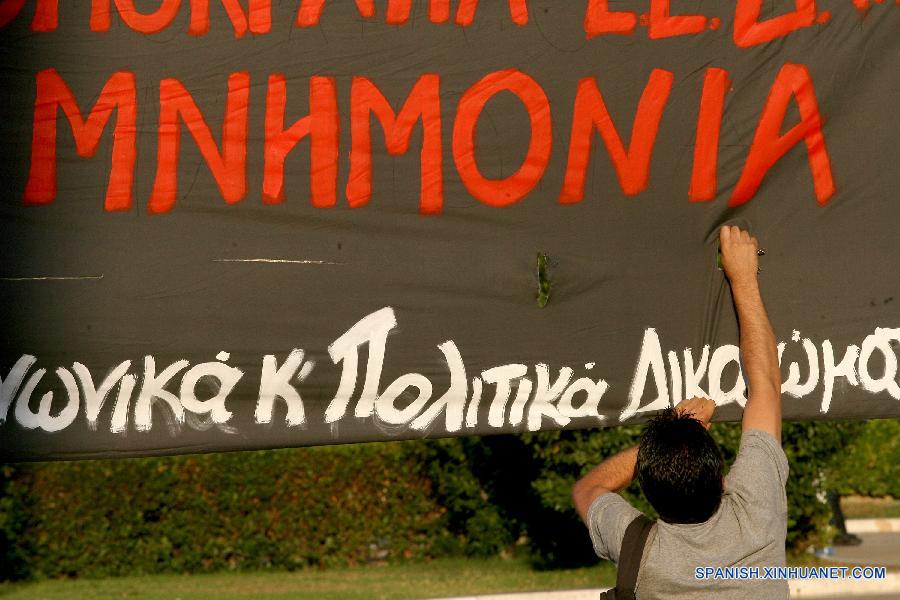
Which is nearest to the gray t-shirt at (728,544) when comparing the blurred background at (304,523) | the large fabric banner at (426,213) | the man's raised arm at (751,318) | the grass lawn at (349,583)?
the man's raised arm at (751,318)

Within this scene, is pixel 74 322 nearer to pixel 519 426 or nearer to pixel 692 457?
pixel 519 426

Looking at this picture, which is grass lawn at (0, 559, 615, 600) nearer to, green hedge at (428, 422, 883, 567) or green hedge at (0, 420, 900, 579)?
green hedge at (0, 420, 900, 579)

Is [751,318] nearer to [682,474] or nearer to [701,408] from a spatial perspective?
[701,408]

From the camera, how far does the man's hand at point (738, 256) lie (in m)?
3.97

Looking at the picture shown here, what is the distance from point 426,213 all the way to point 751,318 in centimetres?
109

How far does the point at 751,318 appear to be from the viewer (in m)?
3.91

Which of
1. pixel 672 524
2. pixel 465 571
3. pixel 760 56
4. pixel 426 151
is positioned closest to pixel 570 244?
pixel 426 151

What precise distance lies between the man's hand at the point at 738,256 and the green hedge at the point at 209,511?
10111mm

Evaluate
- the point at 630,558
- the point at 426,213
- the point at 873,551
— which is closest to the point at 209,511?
the point at 873,551

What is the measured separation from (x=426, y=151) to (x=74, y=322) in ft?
4.03

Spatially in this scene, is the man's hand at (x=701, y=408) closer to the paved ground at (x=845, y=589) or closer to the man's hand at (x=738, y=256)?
the man's hand at (x=738, y=256)

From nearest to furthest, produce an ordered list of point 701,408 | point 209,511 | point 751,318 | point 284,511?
point 701,408 → point 751,318 → point 209,511 → point 284,511

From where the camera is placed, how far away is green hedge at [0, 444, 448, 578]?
44.1ft

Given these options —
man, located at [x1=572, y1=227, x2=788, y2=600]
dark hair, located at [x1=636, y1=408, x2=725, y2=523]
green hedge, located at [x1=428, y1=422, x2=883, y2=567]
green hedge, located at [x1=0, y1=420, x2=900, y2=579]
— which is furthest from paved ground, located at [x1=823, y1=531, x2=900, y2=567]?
dark hair, located at [x1=636, y1=408, x2=725, y2=523]
